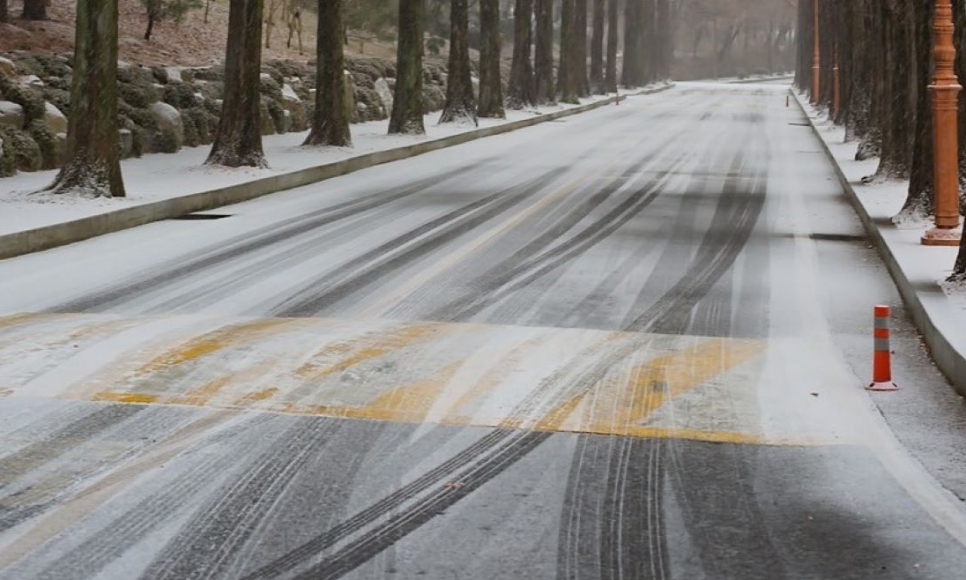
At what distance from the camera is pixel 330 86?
28766 millimetres

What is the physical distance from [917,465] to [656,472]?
1239mm

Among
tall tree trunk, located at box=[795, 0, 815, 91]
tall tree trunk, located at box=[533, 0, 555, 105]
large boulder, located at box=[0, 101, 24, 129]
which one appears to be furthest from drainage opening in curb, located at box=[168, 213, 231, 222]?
tall tree trunk, located at box=[795, 0, 815, 91]

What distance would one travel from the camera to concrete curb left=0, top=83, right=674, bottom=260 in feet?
49.4

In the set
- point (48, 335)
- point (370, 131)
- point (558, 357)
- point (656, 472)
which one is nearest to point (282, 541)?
point (656, 472)

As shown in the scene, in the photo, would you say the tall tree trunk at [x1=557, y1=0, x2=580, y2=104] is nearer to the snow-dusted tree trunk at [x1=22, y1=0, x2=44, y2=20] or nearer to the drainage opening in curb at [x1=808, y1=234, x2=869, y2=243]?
the snow-dusted tree trunk at [x1=22, y1=0, x2=44, y2=20]

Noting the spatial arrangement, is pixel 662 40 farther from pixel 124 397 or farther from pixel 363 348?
pixel 124 397

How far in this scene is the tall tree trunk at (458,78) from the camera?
3962 centimetres

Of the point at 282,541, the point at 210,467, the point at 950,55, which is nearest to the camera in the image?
the point at 282,541

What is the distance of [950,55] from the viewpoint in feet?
47.9

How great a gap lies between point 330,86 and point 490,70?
15.9 m

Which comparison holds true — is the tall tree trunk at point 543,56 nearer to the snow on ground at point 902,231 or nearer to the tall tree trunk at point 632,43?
the tall tree trunk at point 632,43

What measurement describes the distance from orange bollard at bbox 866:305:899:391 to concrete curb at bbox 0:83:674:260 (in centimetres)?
872

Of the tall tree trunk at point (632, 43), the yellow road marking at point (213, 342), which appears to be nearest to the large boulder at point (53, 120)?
the yellow road marking at point (213, 342)

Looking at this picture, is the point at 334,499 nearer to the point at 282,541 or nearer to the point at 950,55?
the point at 282,541
